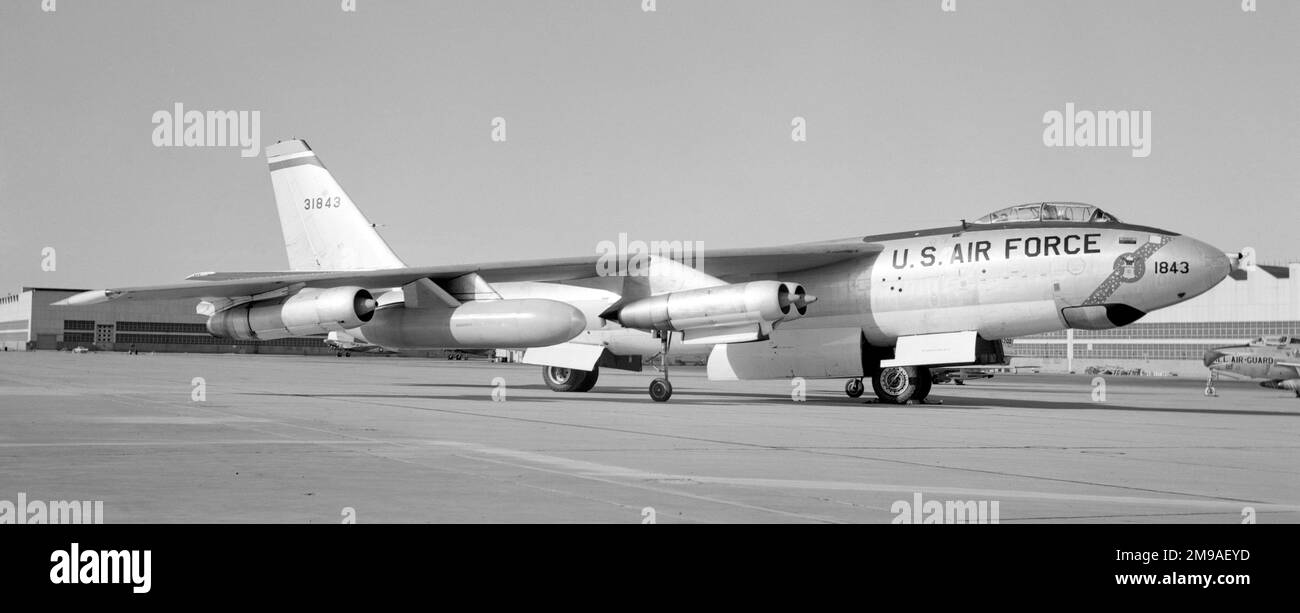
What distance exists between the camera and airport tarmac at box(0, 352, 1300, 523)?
7.10m

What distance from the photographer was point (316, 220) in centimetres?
2889

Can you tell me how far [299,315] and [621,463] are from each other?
1489 cm

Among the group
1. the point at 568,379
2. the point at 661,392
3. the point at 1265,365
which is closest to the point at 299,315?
the point at 568,379

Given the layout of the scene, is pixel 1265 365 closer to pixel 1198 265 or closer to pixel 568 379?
pixel 1198 265

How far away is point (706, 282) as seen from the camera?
2295 centimetres

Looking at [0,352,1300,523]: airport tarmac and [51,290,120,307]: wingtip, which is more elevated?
[51,290,120,307]: wingtip

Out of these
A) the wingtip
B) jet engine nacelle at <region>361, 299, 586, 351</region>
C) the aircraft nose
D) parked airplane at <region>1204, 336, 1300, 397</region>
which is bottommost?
parked airplane at <region>1204, 336, 1300, 397</region>

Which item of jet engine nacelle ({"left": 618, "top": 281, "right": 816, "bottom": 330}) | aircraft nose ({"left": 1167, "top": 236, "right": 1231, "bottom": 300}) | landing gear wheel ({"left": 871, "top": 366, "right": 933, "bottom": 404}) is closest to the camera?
aircraft nose ({"left": 1167, "top": 236, "right": 1231, "bottom": 300})

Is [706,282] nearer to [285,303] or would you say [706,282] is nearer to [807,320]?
[807,320]

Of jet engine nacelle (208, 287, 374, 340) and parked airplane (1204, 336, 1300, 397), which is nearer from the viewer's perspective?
jet engine nacelle (208, 287, 374, 340)

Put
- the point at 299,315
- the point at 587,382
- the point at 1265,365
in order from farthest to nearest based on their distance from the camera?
1. the point at 1265,365
2. the point at 587,382
3. the point at 299,315

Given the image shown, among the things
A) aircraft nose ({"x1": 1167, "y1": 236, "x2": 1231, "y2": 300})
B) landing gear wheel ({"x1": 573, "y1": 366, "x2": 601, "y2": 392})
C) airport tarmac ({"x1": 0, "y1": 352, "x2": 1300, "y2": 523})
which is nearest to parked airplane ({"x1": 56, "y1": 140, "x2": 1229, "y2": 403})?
aircraft nose ({"x1": 1167, "y1": 236, "x2": 1231, "y2": 300})
